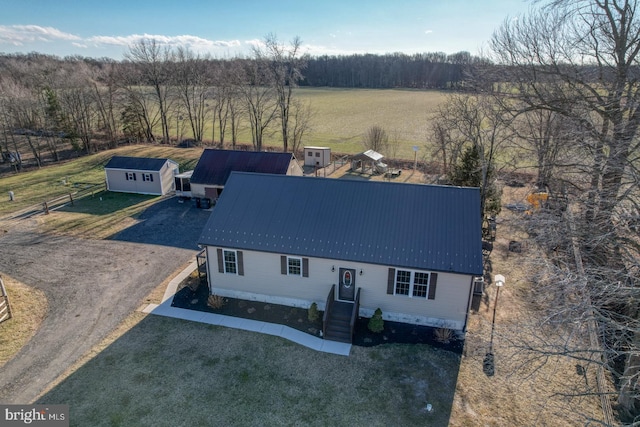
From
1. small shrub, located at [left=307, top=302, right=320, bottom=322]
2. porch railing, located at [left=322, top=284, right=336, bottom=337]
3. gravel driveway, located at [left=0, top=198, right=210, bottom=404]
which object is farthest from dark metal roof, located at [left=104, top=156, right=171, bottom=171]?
porch railing, located at [left=322, top=284, right=336, bottom=337]

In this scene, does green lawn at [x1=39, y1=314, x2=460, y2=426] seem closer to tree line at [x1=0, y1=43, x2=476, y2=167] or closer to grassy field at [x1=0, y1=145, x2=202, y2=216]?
grassy field at [x1=0, y1=145, x2=202, y2=216]

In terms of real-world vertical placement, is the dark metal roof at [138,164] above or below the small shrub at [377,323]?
above

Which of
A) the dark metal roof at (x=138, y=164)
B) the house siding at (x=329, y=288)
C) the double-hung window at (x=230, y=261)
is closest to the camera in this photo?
the house siding at (x=329, y=288)

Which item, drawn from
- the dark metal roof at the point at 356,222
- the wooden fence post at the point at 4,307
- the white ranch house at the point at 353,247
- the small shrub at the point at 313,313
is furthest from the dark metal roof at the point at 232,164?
the small shrub at the point at 313,313

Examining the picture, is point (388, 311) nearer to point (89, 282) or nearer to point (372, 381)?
point (372, 381)

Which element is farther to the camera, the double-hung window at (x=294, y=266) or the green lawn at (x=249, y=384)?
the double-hung window at (x=294, y=266)

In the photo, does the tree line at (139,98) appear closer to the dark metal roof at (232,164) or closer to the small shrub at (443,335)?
the dark metal roof at (232,164)
